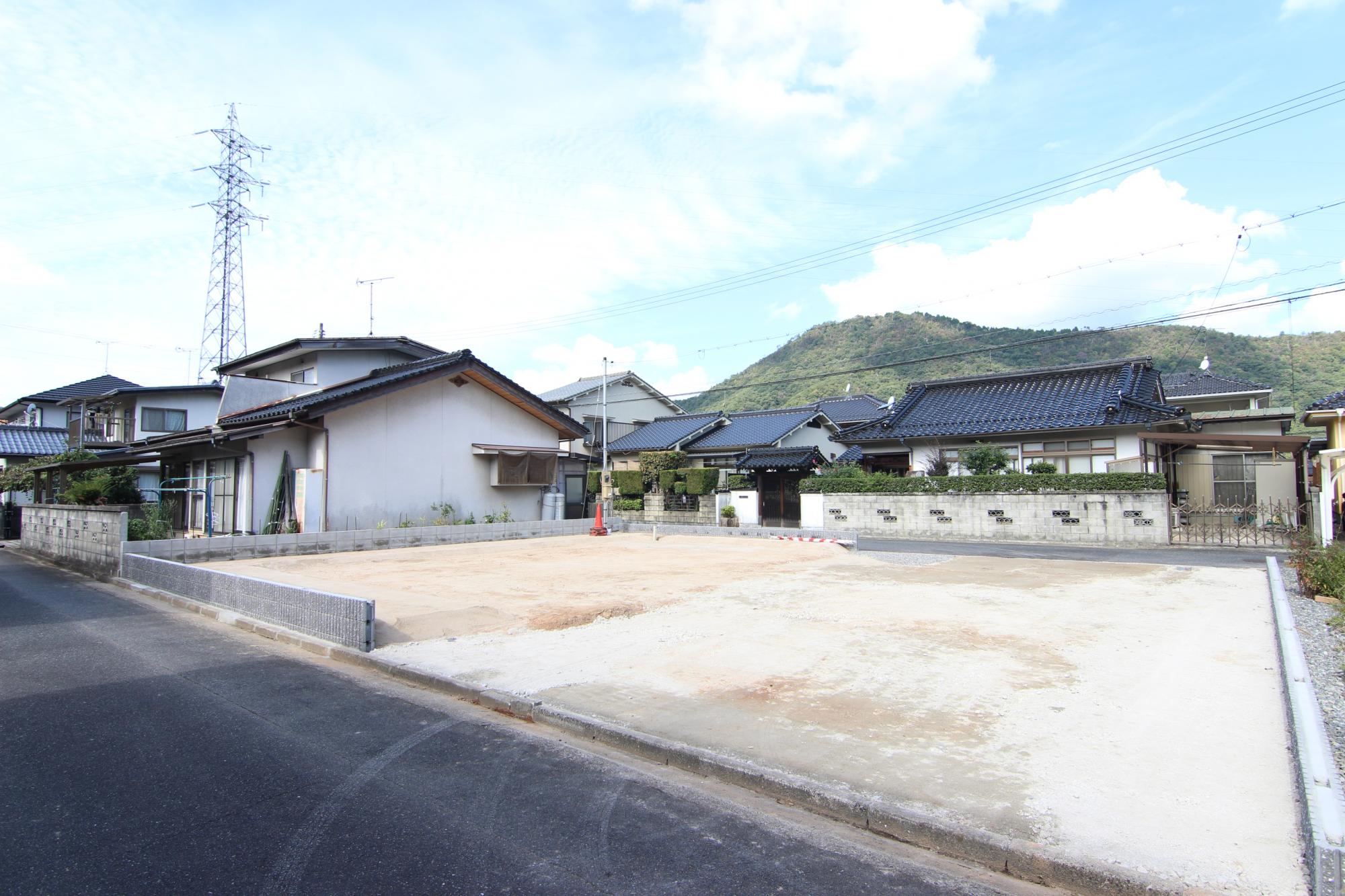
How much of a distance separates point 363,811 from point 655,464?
972 inches

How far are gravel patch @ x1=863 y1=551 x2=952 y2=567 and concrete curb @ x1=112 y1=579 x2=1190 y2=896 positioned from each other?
9.56m

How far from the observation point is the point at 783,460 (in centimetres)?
2650

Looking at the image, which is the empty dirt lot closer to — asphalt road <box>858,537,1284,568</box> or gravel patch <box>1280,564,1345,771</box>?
gravel patch <box>1280,564,1345,771</box>

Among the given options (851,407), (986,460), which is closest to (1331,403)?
(986,460)

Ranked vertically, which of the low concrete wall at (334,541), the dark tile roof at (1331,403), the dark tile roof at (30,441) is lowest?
the low concrete wall at (334,541)

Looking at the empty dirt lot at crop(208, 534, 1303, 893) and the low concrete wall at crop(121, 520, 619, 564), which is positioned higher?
the low concrete wall at crop(121, 520, 619, 564)

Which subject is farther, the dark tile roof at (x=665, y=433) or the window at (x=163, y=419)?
the dark tile roof at (x=665, y=433)

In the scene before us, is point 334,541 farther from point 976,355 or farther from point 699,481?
point 976,355

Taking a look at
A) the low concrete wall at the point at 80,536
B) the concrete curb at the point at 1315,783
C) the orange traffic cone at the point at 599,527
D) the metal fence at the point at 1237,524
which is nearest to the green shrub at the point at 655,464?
the orange traffic cone at the point at 599,527

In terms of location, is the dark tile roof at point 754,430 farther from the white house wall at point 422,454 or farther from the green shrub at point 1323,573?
the green shrub at point 1323,573

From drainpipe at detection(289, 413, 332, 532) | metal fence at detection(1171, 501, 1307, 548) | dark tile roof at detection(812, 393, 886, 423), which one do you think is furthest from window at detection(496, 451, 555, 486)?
Answer: dark tile roof at detection(812, 393, 886, 423)

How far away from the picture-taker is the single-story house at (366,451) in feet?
57.6

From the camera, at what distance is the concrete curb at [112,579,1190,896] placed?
293 cm

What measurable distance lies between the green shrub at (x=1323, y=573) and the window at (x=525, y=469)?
1843 cm
